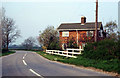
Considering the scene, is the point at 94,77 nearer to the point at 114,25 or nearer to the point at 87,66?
the point at 87,66

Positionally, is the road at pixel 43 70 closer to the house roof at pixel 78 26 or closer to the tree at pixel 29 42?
the house roof at pixel 78 26

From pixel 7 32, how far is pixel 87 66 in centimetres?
5172

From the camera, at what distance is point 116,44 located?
15.2 metres

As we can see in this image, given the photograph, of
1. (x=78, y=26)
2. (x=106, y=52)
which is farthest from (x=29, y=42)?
(x=106, y=52)

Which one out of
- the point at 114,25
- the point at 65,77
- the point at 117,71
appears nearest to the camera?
the point at 65,77

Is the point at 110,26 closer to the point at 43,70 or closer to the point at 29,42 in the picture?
the point at 43,70

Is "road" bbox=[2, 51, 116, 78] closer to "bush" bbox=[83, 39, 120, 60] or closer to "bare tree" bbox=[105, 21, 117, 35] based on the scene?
"bush" bbox=[83, 39, 120, 60]

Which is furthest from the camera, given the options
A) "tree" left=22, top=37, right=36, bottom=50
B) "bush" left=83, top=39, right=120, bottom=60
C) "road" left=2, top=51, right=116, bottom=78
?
"tree" left=22, top=37, right=36, bottom=50

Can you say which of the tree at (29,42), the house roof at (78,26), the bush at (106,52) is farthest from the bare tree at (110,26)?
the tree at (29,42)

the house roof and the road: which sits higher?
the house roof

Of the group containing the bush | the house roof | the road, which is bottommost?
the road

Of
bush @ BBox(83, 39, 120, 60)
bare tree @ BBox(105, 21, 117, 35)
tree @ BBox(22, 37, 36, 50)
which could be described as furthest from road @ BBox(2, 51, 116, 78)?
tree @ BBox(22, 37, 36, 50)

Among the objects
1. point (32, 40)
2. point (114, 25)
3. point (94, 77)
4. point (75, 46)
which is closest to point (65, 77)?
point (94, 77)

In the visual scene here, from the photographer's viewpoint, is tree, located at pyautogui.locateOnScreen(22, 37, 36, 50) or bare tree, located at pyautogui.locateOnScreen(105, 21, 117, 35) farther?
tree, located at pyautogui.locateOnScreen(22, 37, 36, 50)
